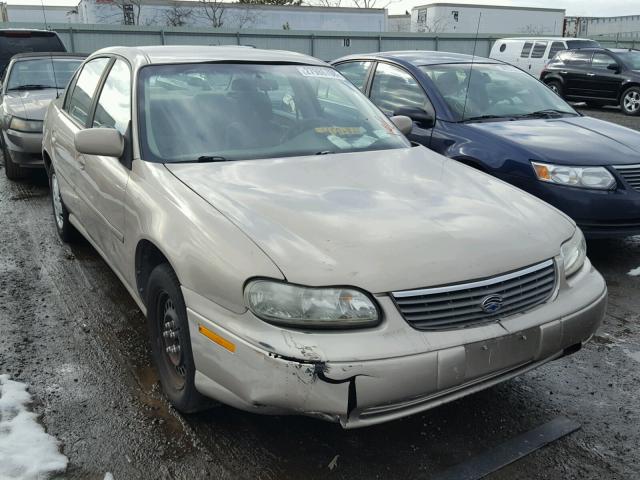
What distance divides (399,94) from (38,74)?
5254 millimetres

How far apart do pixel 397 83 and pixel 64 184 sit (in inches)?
126

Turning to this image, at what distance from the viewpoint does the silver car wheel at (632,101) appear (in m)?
15.0

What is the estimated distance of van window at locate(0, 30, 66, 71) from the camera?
453 inches

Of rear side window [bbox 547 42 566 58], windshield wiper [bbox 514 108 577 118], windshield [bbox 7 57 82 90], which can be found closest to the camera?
windshield wiper [bbox 514 108 577 118]

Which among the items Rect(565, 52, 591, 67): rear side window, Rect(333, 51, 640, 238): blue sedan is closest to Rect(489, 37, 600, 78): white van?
Rect(565, 52, 591, 67): rear side window

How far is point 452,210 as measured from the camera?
2750 millimetres

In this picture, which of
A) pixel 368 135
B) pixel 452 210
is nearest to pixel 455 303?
pixel 452 210

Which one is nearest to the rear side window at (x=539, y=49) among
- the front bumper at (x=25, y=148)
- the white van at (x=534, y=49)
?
the white van at (x=534, y=49)

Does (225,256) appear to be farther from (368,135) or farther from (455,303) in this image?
(368,135)

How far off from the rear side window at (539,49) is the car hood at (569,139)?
14756 mm

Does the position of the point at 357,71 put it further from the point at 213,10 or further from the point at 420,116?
the point at 213,10

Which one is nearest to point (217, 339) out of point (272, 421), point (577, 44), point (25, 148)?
point (272, 421)

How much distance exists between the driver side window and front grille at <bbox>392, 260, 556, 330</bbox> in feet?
11.1

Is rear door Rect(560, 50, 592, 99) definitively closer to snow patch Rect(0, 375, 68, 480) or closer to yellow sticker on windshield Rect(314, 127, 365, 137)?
yellow sticker on windshield Rect(314, 127, 365, 137)
